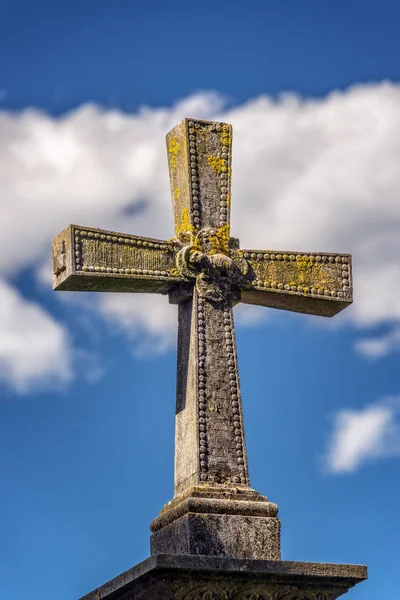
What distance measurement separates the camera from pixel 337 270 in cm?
1483

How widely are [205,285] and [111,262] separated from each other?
35.8 inches

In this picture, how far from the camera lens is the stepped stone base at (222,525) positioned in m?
12.6

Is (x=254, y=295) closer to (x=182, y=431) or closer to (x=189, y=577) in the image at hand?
(x=182, y=431)

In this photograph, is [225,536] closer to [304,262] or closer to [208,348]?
[208,348]

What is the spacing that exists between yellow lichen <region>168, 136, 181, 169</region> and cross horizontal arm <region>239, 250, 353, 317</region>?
3.89 feet

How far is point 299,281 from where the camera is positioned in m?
14.6

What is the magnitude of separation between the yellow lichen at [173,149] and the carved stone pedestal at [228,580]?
4.30 metres

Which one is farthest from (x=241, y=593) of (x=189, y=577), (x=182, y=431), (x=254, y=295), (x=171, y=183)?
(x=171, y=183)

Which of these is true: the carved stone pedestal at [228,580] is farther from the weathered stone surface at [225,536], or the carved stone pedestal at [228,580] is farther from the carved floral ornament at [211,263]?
the carved floral ornament at [211,263]

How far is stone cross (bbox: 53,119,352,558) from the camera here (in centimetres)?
1308

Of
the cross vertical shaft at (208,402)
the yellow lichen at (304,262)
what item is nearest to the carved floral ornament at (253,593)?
the cross vertical shaft at (208,402)

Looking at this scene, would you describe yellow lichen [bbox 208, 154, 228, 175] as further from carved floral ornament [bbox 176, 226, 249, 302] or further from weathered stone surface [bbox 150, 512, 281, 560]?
weathered stone surface [bbox 150, 512, 281, 560]

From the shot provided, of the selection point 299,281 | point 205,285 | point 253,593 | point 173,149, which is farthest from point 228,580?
point 173,149

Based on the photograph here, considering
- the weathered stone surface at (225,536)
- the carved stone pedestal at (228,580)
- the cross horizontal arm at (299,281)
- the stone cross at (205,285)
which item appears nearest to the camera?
the carved stone pedestal at (228,580)
